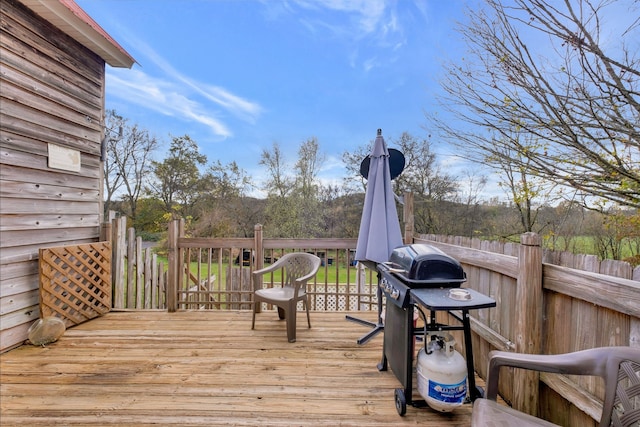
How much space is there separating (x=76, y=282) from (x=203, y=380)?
2.31 metres

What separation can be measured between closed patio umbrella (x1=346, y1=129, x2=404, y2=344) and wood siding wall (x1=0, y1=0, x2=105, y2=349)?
346 centimetres

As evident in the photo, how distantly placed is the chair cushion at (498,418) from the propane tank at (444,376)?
454 mm

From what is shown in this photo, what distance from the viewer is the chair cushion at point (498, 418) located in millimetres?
1079

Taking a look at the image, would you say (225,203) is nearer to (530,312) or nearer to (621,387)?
(530,312)

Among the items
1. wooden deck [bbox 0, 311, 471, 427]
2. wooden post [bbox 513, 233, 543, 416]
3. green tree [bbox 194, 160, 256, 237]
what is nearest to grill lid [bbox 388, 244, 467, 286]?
wooden post [bbox 513, 233, 543, 416]

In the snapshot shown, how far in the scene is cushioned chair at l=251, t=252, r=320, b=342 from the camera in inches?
113

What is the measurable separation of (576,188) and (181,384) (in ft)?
13.9

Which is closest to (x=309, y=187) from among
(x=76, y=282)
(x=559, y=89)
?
(x=76, y=282)

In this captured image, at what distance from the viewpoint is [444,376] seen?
1637mm

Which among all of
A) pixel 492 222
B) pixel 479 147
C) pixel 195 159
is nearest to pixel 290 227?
pixel 195 159

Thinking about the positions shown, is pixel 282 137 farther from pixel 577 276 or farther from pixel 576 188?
pixel 577 276

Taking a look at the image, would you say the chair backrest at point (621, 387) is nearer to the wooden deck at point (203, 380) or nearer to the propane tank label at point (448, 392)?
the propane tank label at point (448, 392)

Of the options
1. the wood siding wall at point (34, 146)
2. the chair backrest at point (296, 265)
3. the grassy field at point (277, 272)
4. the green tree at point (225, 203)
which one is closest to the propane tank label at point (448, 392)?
the chair backrest at point (296, 265)

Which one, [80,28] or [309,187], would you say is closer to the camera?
[80,28]
